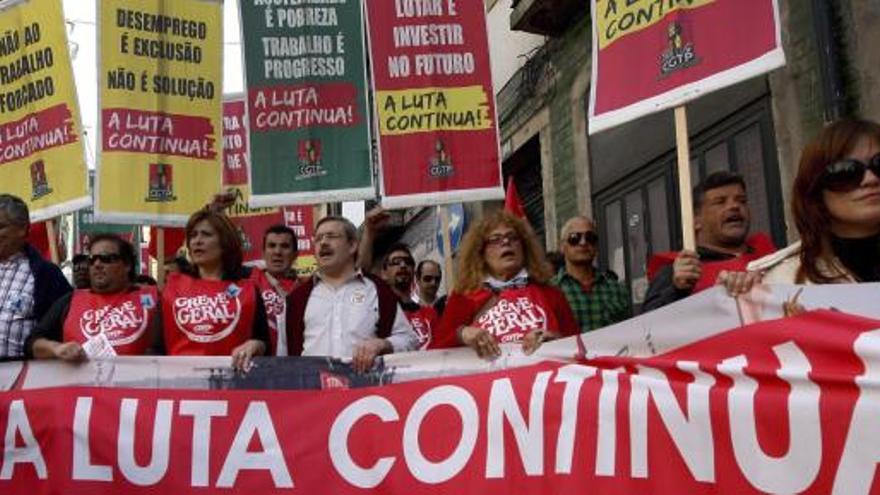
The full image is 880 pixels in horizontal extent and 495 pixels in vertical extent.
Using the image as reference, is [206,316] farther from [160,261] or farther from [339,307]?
[160,261]

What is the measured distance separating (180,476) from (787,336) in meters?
2.05

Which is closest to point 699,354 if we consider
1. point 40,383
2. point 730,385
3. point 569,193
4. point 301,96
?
point 730,385

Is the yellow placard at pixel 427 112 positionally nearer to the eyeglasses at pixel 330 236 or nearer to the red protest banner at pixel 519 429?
the eyeglasses at pixel 330 236

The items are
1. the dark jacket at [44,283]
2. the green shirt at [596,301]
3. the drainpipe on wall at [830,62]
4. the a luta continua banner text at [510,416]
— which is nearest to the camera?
the a luta continua banner text at [510,416]

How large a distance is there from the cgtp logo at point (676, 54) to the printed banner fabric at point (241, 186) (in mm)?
4683

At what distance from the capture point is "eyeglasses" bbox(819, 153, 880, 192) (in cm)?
268

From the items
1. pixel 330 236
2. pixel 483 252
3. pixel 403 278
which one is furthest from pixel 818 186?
pixel 403 278

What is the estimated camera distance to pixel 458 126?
20.3ft

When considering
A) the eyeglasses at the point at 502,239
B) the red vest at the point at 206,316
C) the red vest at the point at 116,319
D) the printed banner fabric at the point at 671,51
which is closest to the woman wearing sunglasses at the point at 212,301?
the red vest at the point at 206,316

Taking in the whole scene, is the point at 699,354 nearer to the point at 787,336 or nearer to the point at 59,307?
the point at 787,336

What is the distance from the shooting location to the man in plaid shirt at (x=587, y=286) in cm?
497

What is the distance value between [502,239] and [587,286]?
946 millimetres

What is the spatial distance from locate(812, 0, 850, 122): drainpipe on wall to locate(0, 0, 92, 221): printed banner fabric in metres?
4.52

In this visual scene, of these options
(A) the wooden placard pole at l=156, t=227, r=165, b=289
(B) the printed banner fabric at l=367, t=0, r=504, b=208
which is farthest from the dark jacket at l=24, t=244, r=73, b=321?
(B) the printed banner fabric at l=367, t=0, r=504, b=208
